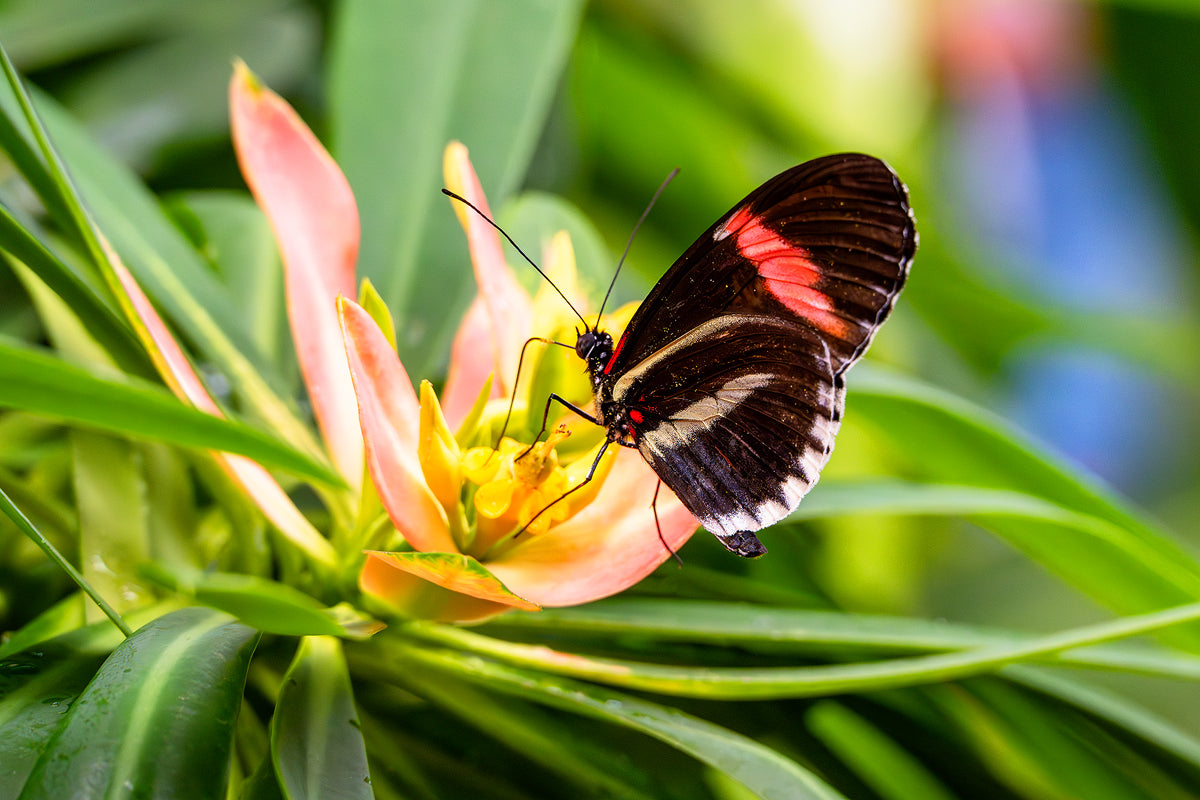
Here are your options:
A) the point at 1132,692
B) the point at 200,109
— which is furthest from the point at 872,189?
the point at 1132,692

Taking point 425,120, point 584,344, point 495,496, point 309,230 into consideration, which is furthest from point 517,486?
point 425,120

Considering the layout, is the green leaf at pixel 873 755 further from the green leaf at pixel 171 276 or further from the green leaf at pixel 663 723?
the green leaf at pixel 171 276

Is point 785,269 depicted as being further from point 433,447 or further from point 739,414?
point 433,447

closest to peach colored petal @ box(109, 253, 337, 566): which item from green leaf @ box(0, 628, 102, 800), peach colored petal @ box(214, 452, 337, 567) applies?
peach colored petal @ box(214, 452, 337, 567)

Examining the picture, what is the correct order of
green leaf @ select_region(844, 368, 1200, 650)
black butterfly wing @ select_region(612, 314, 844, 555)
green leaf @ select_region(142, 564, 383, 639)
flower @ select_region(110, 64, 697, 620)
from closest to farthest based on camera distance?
1. green leaf @ select_region(142, 564, 383, 639)
2. flower @ select_region(110, 64, 697, 620)
3. black butterfly wing @ select_region(612, 314, 844, 555)
4. green leaf @ select_region(844, 368, 1200, 650)

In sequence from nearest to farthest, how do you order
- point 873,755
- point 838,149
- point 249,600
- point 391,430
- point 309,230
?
1. point 249,600
2. point 391,430
3. point 309,230
4. point 873,755
5. point 838,149

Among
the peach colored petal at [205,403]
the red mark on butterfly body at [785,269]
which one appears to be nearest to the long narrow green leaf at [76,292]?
the peach colored petal at [205,403]

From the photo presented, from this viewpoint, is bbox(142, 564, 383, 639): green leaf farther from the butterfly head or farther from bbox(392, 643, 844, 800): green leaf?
the butterfly head
